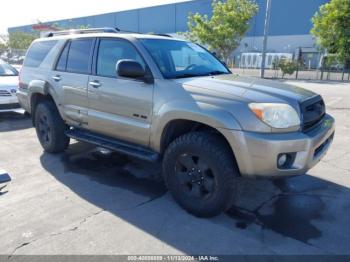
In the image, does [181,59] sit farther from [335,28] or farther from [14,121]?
[335,28]

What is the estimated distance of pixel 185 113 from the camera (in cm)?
319

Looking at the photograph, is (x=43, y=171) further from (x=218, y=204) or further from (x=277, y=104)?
(x=277, y=104)

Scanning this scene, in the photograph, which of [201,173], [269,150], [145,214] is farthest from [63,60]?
[269,150]

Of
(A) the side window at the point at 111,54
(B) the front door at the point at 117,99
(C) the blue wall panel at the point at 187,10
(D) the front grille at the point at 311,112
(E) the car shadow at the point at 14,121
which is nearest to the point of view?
(D) the front grille at the point at 311,112

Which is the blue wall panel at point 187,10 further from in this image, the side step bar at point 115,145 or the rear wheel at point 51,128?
the side step bar at point 115,145

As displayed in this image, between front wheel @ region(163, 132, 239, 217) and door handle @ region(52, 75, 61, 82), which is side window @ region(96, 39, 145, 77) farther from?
front wheel @ region(163, 132, 239, 217)

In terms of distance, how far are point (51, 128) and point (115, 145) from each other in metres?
1.53

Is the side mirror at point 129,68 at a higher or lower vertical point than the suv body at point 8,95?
higher

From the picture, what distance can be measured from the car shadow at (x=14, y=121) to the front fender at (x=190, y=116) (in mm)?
4934

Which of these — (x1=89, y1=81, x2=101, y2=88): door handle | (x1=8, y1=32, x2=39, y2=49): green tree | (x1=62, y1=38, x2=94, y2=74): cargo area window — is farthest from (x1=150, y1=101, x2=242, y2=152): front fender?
(x1=8, y1=32, x2=39, y2=49): green tree

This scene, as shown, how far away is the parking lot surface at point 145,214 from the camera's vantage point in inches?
111

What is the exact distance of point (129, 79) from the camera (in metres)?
3.72

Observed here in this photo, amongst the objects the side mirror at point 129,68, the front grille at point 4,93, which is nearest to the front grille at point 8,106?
the front grille at point 4,93

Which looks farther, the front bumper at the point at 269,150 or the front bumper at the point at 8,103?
the front bumper at the point at 8,103
